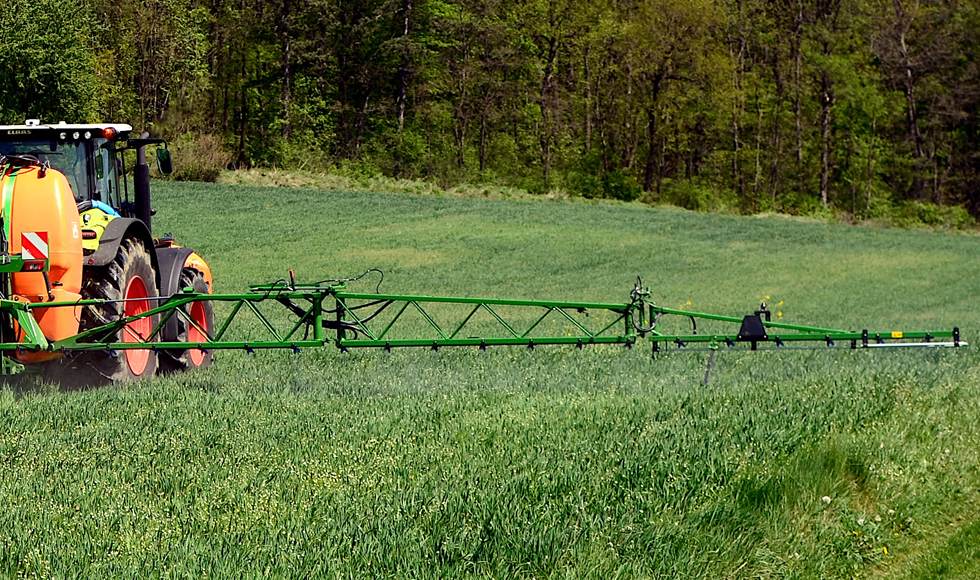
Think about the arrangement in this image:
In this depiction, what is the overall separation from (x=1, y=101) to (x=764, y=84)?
138ft

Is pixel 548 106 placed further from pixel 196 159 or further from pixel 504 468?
pixel 504 468

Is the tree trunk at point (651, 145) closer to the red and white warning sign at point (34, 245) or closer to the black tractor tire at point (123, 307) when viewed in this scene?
the black tractor tire at point (123, 307)

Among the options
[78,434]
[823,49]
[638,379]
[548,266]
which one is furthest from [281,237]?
[823,49]

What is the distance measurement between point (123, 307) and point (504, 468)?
450 cm

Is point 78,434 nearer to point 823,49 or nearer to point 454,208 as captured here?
point 454,208

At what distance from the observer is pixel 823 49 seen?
5919cm

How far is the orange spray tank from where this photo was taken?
25.5ft

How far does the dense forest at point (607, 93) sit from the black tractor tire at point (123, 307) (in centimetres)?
3814

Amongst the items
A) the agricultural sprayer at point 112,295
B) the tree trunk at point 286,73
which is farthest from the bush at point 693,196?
the agricultural sprayer at point 112,295

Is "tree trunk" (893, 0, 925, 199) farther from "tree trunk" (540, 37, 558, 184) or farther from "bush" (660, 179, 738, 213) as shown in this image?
"tree trunk" (540, 37, 558, 184)

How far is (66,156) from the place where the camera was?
9328mm

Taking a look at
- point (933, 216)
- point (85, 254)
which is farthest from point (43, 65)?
point (933, 216)

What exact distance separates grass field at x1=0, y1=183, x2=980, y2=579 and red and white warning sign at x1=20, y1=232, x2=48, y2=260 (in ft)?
3.51

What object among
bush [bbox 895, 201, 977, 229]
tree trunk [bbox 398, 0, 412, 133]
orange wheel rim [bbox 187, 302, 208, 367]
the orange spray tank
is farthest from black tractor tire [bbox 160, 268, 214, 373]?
bush [bbox 895, 201, 977, 229]
